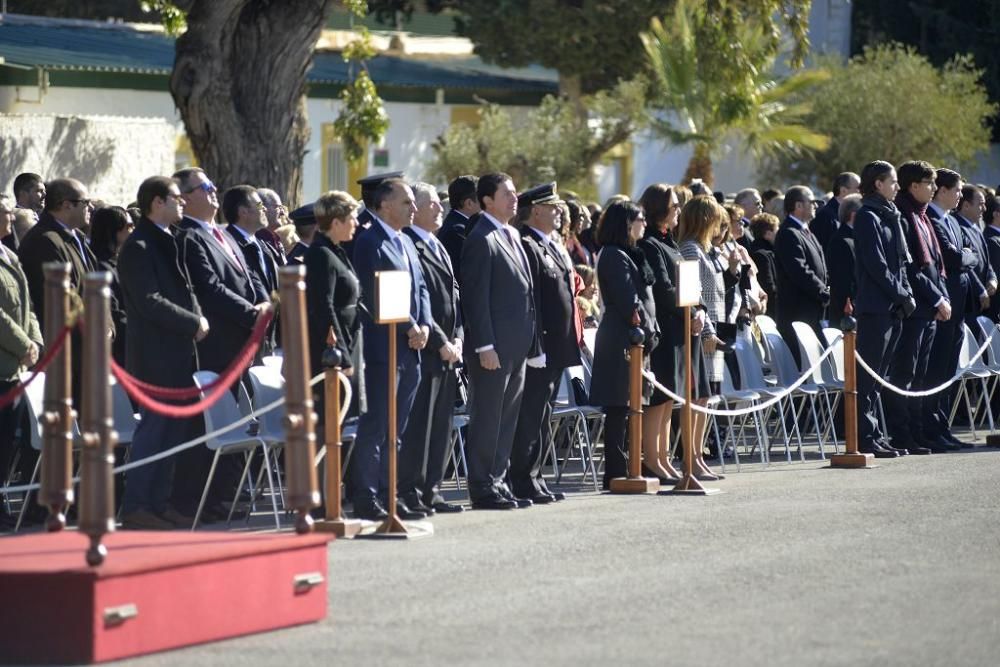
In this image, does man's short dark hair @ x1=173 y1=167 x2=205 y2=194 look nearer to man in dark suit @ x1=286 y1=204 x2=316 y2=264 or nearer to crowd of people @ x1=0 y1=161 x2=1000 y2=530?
crowd of people @ x1=0 y1=161 x2=1000 y2=530

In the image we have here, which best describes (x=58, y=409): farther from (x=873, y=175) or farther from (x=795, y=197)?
(x=795, y=197)

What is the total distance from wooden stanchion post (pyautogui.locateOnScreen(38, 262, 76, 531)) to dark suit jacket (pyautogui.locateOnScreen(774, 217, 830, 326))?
29.9 feet

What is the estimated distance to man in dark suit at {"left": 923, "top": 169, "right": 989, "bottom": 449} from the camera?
16.1 metres

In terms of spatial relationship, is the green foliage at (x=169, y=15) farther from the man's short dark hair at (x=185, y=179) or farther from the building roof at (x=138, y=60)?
the man's short dark hair at (x=185, y=179)

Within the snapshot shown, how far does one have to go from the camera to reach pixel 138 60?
1158 inches

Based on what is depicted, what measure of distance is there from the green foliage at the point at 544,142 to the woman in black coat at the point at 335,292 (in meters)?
21.0

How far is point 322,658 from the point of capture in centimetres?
754

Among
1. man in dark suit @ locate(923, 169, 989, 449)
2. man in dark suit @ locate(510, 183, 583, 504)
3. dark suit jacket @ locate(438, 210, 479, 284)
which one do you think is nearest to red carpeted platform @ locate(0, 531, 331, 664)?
man in dark suit @ locate(510, 183, 583, 504)

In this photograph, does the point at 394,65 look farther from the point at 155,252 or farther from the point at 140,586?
the point at 140,586

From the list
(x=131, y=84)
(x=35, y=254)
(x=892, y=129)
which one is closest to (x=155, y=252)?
(x=35, y=254)

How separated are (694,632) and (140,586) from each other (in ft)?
7.28

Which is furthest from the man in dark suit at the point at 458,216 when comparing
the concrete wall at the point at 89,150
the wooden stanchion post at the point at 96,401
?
the concrete wall at the point at 89,150

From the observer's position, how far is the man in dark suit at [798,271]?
16.3 metres

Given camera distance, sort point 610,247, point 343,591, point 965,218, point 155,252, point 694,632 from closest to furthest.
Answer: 1. point 694,632
2. point 343,591
3. point 155,252
4. point 610,247
5. point 965,218
